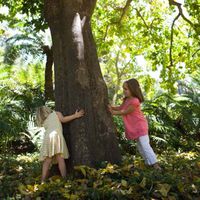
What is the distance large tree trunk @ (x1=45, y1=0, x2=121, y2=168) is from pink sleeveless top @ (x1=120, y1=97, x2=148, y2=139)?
50 centimetres

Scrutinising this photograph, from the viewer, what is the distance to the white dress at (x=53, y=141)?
626 cm

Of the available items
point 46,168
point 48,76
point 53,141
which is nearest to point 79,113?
point 53,141

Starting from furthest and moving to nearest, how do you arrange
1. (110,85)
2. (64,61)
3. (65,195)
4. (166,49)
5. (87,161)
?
(110,85), (166,49), (64,61), (87,161), (65,195)

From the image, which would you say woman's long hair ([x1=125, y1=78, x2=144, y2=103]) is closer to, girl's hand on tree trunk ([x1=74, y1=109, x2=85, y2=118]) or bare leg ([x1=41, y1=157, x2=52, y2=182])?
girl's hand on tree trunk ([x1=74, y1=109, x2=85, y2=118])

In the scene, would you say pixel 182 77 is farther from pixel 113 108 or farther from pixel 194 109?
pixel 113 108

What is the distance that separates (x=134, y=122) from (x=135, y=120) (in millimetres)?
45

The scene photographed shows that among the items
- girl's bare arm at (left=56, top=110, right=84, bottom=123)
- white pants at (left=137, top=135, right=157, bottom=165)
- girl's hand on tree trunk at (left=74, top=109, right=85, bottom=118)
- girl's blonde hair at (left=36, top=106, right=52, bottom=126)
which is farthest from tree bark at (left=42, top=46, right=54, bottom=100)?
girl's hand on tree trunk at (left=74, top=109, right=85, bottom=118)

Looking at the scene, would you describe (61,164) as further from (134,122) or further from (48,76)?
(48,76)

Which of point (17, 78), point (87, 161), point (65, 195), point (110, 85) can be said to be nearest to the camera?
point (65, 195)

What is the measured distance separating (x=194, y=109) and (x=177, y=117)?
577 mm

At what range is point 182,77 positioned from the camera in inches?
599

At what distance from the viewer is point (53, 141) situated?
20.6 ft

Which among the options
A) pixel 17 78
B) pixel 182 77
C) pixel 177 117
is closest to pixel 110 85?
pixel 17 78

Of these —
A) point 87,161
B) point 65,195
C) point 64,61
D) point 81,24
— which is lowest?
point 65,195
